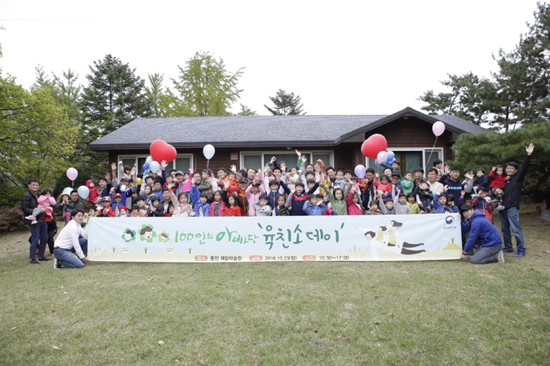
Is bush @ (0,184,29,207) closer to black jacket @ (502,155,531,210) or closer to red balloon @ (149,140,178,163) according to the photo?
red balloon @ (149,140,178,163)

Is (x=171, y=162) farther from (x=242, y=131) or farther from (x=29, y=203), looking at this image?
(x=29, y=203)

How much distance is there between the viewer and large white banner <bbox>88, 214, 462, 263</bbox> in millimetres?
5844

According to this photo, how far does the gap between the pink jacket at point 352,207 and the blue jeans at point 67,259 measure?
531 cm

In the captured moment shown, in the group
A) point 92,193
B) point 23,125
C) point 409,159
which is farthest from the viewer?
point 23,125

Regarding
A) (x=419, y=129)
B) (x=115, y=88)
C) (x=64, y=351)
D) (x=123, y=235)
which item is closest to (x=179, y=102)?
(x=115, y=88)

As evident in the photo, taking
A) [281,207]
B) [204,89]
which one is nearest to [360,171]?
[281,207]

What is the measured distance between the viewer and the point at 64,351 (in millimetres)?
3025

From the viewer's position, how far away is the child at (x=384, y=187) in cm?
712

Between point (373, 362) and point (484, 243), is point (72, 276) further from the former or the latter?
point (484, 243)

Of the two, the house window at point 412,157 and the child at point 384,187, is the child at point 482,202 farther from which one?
the house window at point 412,157

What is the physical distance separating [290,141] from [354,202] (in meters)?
5.76

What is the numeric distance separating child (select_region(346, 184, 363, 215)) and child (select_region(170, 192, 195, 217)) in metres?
3.31

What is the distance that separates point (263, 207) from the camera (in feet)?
21.4

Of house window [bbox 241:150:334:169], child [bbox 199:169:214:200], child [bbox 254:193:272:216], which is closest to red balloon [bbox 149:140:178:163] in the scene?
child [bbox 199:169:214:200]
